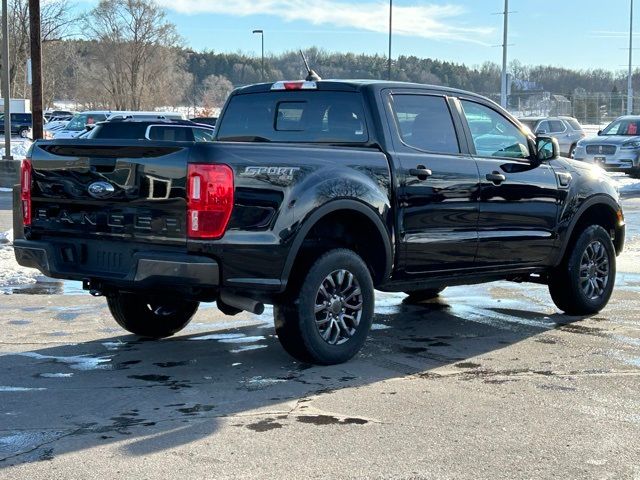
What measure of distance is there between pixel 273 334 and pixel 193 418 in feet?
7.96

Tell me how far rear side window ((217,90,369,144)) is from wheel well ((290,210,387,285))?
0.66 metres

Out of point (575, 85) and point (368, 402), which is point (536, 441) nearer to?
point (368, 402)

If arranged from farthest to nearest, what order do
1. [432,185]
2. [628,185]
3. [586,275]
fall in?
[628,185], [586,275], [432,185]

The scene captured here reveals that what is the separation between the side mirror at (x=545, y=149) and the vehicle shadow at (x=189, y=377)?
4.77 ft

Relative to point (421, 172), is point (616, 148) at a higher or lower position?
higher

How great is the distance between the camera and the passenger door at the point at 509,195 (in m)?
7.31

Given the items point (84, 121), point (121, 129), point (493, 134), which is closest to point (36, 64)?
point (121, 129)

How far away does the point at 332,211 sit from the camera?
6.09m

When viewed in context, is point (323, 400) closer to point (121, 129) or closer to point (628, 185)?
point (121, 129)

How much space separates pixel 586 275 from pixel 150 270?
4403mm

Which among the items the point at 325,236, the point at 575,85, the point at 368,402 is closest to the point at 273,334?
the point at 325,236

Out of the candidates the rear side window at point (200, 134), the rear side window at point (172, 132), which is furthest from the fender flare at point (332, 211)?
the rear side window at point (172, 132)

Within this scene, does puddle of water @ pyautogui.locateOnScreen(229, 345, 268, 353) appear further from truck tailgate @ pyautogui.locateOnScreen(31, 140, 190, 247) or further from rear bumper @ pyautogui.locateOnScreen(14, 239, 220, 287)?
truck tailgate @ pyautogui.locateOnScreen(31, 140, 190, 247)

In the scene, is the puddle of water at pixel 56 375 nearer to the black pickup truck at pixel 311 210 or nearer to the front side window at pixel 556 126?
the black pickup truck at pixel 311 210
